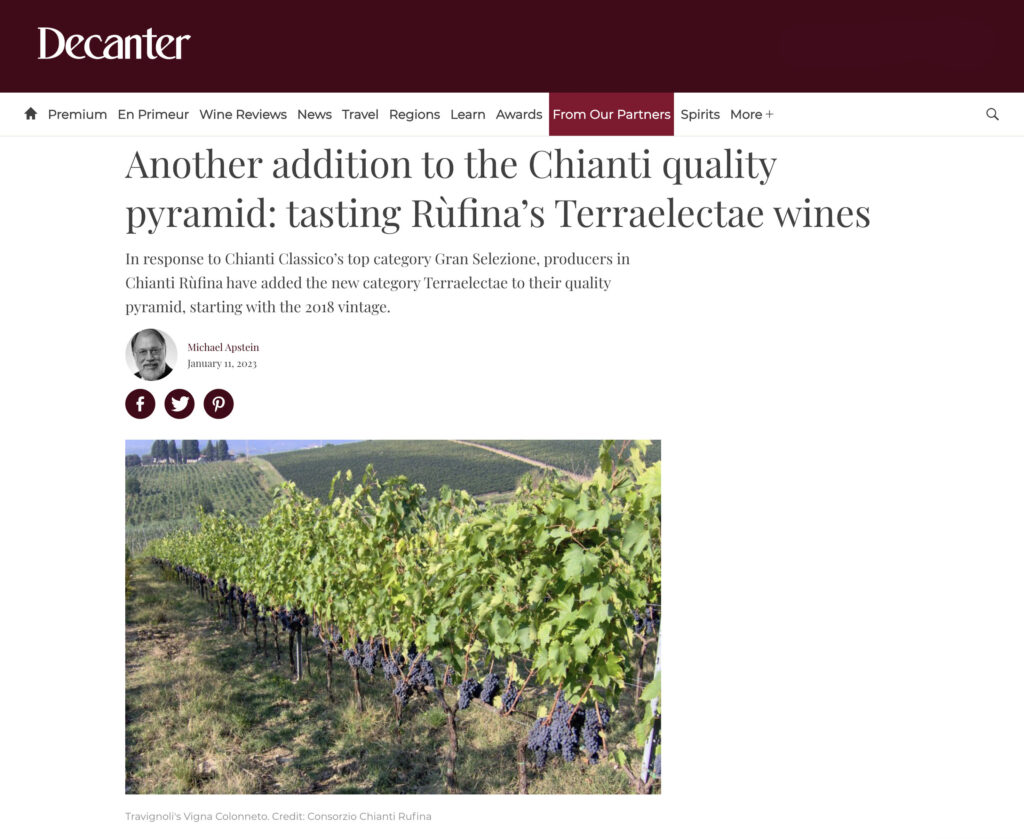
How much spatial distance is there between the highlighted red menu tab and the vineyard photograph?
1.56 metres

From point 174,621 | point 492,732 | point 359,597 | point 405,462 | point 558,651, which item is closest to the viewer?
point 558,651

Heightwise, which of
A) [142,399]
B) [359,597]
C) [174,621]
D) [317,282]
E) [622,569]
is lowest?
[174,621]

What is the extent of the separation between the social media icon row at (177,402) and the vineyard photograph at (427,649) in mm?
230

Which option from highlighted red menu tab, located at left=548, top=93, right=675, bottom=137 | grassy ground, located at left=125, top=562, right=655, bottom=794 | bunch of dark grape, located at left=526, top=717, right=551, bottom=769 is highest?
highlighted red menu tab, located at left=548, top=93, right=675, bottom=137

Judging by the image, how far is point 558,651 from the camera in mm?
3049

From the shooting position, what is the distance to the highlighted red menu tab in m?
3.08

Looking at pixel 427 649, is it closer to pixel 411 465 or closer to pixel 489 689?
pixel 489 689

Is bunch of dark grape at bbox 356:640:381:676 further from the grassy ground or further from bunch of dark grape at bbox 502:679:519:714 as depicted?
bunch of dark grape at bbox 502:679:519:714

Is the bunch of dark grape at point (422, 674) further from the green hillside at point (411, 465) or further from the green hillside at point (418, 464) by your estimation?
the green hillside at point (411, 465)

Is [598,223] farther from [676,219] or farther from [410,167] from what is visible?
[410,167]

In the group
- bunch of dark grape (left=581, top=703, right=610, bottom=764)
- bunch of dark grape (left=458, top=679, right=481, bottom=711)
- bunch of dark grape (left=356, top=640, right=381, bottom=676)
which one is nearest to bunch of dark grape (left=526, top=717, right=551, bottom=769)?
bunch of dark grape (left=581, top=703, right=610, bottom=764)

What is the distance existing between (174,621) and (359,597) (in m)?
11.3

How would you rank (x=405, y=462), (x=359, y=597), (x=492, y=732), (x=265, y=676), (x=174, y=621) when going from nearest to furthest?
1. (x=359, y=597)
2. (x=492, y=732)
3. (x=265, y=676)
4. (x=174, y=621)
5. (x=405, y=462)

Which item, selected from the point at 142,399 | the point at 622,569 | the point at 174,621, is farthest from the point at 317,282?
the point at 174,621
